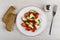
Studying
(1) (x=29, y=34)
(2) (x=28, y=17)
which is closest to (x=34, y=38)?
(1) (x=29, y=34)

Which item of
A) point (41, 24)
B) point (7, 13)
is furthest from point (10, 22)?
point (41, 24)

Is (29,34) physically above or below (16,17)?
below

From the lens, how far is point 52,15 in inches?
59.5

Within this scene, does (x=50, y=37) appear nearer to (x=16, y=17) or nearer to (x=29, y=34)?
(x=29, y=34)

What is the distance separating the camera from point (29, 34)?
146 centimetres

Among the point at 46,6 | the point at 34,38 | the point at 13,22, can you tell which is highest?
the point at 46,6

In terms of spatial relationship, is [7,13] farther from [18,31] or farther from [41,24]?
[41,24]

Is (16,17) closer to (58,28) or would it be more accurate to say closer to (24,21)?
(24,21)

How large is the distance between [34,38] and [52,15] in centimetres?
22

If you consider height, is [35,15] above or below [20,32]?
above

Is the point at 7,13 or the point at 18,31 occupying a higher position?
the point at 7,13

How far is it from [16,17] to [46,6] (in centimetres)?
24

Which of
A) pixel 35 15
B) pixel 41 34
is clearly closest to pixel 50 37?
pixel 41 34

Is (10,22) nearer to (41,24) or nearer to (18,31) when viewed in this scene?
(18,31)
